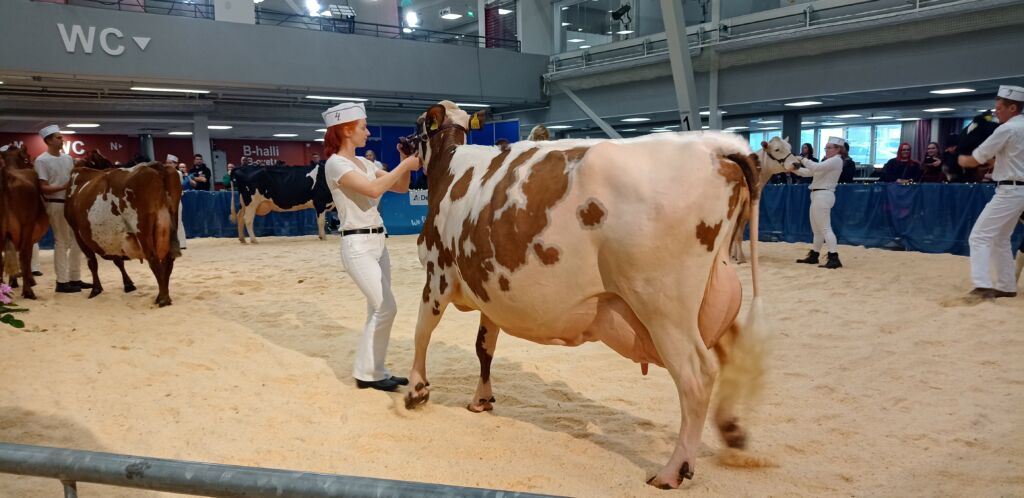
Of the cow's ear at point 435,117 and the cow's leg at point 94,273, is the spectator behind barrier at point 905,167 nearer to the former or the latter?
the cow's ear at point 435,117

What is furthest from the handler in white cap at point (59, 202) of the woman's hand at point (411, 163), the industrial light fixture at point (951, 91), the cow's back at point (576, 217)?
the industrial light fixture at point (951, 91)

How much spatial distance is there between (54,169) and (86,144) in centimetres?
1931

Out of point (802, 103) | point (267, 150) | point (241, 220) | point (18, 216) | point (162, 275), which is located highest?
point (802, 103)

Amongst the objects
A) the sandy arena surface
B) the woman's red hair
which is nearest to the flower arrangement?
the sandy arena surface

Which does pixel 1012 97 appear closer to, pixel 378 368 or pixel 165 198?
pixel 378 368

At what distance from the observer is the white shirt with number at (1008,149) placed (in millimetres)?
6438

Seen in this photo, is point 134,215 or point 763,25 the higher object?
point 763,25

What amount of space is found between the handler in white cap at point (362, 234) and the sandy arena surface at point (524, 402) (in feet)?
0.71

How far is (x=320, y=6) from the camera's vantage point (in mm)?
22734

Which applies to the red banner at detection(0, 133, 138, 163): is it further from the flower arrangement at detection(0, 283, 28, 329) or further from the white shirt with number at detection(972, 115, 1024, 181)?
A: the white shirt with number at detection(972, 115, 1024, 181)

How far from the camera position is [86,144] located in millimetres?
24328

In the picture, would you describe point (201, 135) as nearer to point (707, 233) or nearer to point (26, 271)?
point (26, 271)

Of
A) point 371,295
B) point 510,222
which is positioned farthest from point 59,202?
point 510,222

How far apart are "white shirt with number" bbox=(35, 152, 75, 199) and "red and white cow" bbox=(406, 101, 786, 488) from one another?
6.98 metres
